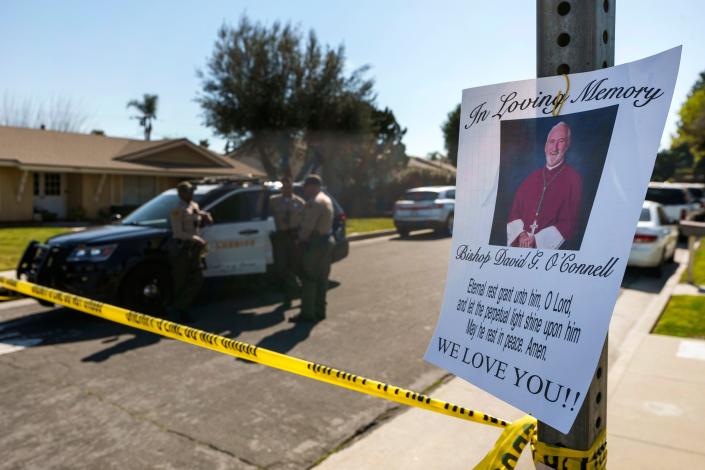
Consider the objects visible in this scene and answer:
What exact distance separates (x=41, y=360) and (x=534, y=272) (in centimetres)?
556

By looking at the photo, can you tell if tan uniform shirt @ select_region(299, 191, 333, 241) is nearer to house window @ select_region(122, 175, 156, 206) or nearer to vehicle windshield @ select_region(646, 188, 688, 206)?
vehicle windshield @ select_region(646, 188, 688, 206)

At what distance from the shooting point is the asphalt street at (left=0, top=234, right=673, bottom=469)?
391 cm

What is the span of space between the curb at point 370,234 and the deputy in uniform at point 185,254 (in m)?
10.2

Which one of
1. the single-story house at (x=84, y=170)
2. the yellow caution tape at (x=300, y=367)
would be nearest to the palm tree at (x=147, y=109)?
the single-story house at (x=84, y=170)

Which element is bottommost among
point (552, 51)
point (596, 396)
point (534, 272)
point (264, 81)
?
point (596, 396)

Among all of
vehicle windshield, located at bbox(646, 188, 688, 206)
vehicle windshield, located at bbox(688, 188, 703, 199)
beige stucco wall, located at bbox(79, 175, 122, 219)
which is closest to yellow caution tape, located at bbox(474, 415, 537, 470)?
vehicle windshield, located at bbox(646, 188, 688, 206)

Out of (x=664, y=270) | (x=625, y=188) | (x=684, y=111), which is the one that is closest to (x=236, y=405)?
(x=625, y=188)

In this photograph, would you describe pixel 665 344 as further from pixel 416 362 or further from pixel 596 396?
pixel 596 396

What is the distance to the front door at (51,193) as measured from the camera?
2447 cm

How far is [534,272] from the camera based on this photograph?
163 cm

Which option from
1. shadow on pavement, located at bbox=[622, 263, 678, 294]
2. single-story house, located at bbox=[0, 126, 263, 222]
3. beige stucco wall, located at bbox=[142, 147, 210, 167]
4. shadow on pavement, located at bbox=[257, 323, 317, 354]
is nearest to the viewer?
shadow on pavement, located at bbox=[257, 323, 317, 354]

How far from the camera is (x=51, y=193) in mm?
25031

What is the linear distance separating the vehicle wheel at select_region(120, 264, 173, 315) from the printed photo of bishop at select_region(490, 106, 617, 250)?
21.0 ft

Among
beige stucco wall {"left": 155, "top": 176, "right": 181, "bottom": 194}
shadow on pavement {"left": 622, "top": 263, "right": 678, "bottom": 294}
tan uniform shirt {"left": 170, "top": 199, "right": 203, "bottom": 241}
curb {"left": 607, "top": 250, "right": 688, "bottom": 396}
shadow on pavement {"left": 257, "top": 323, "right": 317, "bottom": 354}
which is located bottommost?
shadow on pavement {"left": 257, "top": 323, "right": 317, "bottom": 354}
